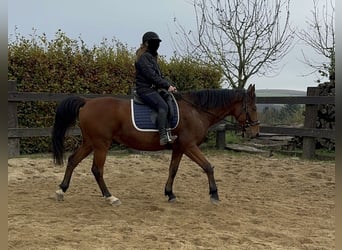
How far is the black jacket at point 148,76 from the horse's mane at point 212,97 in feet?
1.48

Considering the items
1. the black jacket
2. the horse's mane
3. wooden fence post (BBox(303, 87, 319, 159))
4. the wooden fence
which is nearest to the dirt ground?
the wooden fence

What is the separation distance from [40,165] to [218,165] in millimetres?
3236

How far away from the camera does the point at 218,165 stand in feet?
27.5

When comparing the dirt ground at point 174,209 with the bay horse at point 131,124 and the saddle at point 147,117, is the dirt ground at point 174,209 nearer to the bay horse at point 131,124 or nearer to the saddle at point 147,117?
the bay horse at point 131,124

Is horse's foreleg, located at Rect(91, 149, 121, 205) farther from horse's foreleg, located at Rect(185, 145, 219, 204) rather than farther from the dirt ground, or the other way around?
horse's foreleg, located at Rect(185, 145, 219, 204)

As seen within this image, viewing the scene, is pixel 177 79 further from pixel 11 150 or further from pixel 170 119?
pixel 170 119

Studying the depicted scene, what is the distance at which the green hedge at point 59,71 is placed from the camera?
879 cm

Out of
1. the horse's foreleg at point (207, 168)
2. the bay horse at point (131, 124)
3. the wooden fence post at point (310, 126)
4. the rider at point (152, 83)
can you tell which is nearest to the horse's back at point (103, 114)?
the bay horse at point (131, 124)

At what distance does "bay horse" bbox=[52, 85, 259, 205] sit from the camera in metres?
5.32

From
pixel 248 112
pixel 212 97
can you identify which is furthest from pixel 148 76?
pixel 248 112

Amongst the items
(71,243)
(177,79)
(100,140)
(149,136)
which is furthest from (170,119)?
(177,79)

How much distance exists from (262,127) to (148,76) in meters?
5.21

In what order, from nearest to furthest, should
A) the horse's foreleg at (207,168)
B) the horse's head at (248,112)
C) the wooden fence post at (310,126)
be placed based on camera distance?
the horse's foreleg at (207,168), the horse's head at (248,112), the wooden fence post at (310,126)

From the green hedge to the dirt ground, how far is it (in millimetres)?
1126
